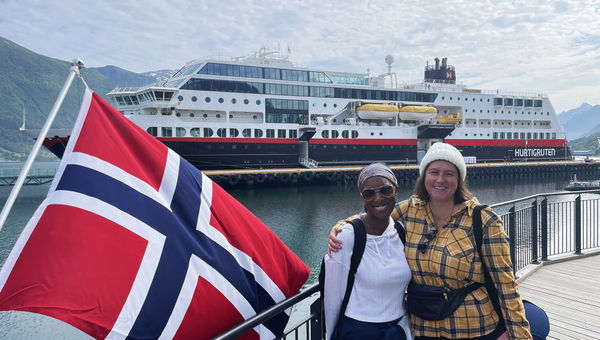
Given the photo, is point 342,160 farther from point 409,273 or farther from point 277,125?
point 409,273

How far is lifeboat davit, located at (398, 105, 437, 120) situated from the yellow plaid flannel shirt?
29196mm

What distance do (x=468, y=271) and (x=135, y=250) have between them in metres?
1.51

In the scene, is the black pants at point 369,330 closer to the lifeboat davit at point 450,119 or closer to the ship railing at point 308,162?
the ship railing at point 308,162

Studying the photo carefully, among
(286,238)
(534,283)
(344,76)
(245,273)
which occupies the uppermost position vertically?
(344,76)

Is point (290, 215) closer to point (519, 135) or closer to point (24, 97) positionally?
point (519, 135)

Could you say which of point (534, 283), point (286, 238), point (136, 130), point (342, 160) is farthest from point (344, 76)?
point (136, 130)

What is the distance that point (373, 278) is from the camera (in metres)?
1.63

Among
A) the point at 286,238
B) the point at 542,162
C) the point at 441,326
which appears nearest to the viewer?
the point at 441,326

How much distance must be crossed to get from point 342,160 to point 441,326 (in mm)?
25250

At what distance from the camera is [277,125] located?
2477cm

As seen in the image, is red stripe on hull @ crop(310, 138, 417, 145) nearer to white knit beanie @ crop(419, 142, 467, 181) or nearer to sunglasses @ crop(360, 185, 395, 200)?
white knit beanie @ crop(419, 142, 467, 181)

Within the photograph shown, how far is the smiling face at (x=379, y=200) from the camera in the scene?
169cm

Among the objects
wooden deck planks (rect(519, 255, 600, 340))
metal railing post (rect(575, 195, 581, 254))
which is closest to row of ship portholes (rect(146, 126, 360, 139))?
metal railing post (rect(575, 195, 581, 254))

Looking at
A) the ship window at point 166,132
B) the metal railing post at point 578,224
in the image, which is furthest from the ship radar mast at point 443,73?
the metal railing post at point 578,224
